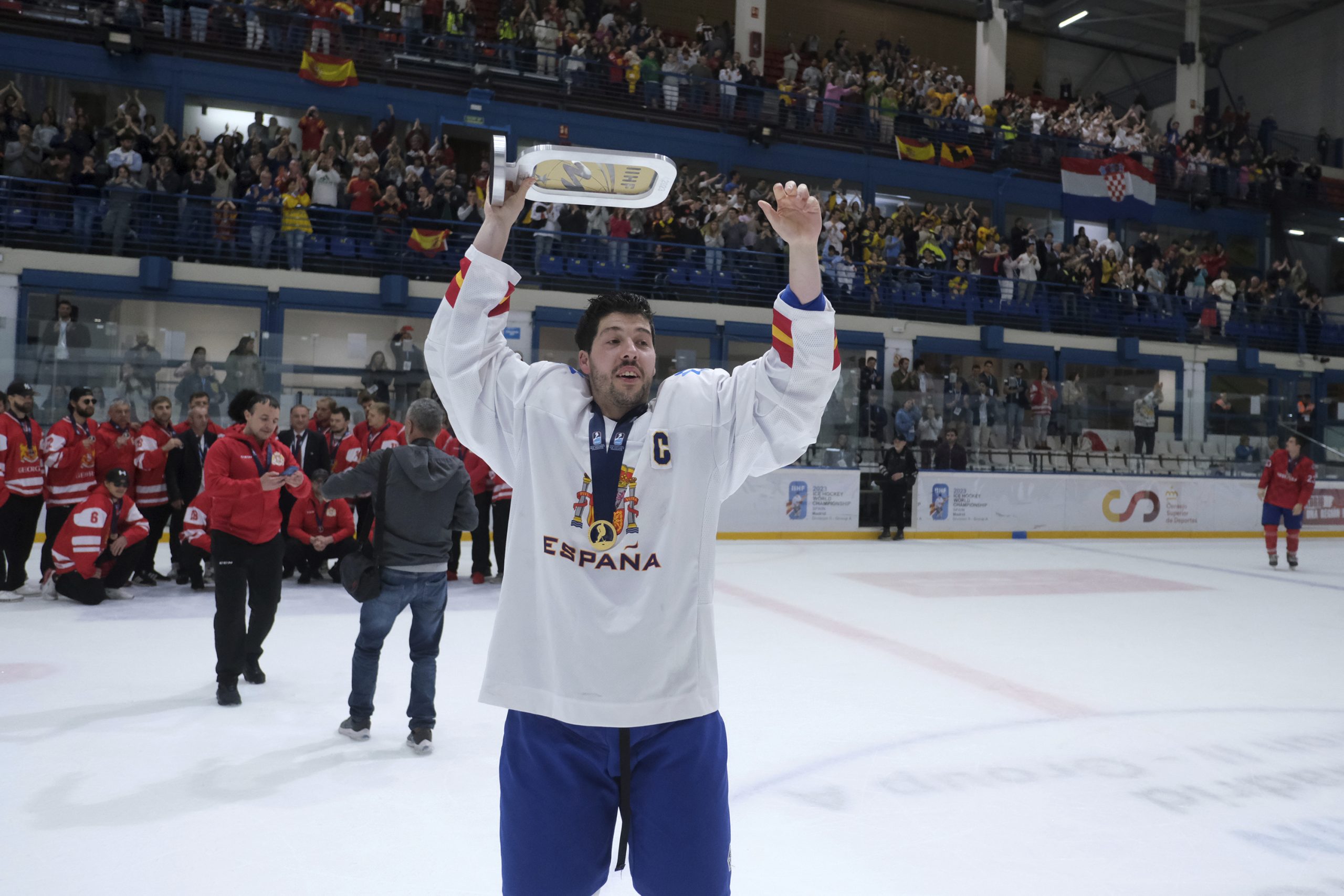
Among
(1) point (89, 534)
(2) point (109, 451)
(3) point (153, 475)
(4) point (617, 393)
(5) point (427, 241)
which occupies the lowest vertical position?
(1) point (89, 534)

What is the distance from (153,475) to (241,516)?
14.3ft

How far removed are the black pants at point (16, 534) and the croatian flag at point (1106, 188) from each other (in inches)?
904

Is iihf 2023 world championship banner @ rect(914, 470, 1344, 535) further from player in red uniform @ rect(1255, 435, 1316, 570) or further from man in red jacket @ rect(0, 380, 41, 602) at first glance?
man in red jacket @ rect(0, 380, 41, 602)

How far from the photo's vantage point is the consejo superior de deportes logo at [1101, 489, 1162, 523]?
1700 centimetres

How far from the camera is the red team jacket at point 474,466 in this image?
361 inches

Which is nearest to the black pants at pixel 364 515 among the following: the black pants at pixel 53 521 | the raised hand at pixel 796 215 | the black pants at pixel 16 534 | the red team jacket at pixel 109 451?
the red team jacket at pixel 109 451

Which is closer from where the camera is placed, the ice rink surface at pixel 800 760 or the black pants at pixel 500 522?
the ice rink surface at pixel 800 760

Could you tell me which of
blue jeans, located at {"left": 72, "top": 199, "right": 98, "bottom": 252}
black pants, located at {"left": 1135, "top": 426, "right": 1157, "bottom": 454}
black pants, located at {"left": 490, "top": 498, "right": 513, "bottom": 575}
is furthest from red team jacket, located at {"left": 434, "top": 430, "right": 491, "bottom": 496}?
black pants, located at {"left": 1135, "top": 426, "right": 1157, "bottom": 454}

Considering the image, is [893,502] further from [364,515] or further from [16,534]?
[16,534]

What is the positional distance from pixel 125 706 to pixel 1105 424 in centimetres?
1545

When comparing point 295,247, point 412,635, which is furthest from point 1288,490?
point 295,247

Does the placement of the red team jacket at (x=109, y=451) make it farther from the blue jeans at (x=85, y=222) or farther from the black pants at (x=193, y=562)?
the blue jeans at (x=85, y=222)

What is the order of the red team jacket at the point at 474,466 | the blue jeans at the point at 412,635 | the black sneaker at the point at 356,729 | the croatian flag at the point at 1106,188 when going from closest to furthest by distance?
1. the blue jeans at the point at 412,635
2. the black sneaker at the point at 356,729
3. the red team jacket at the point at 474,466
4. the croatian flag at the point at 1106,188

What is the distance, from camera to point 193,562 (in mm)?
8805
